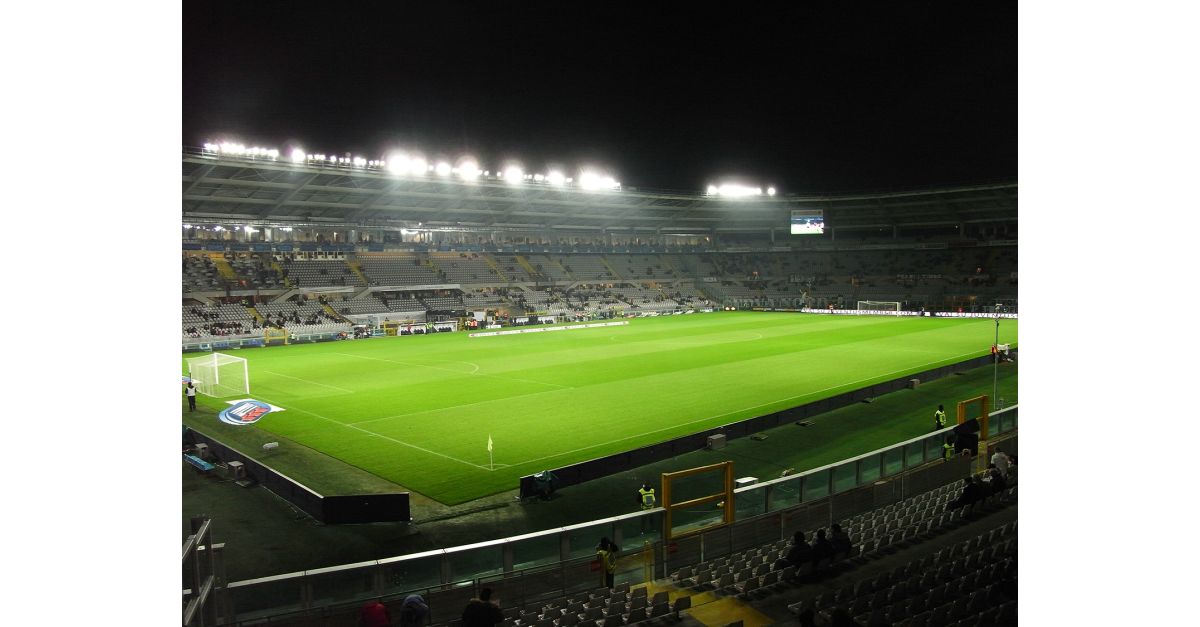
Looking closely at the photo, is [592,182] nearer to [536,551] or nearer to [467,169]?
[467,169]

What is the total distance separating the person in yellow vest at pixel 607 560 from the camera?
1039 cm

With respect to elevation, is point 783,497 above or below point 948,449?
below

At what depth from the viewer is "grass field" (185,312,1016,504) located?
66.6 feet

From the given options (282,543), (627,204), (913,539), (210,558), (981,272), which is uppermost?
(627,204)

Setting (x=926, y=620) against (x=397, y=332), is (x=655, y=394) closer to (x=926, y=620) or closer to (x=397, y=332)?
(x=926, y=620)

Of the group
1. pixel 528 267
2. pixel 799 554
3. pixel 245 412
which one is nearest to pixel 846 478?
pixel 799 554

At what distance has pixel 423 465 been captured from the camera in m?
19.1

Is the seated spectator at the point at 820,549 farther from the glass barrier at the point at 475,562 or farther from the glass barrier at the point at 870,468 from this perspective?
the glass barrier at the point at 870,468

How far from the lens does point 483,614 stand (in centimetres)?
808

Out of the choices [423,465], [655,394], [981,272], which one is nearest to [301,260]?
[655,394]

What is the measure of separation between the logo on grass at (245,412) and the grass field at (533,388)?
471 millimetres

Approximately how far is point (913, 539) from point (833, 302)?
251ft

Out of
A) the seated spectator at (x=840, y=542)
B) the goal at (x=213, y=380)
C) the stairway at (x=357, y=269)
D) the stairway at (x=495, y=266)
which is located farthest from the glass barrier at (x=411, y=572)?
the stairway at (x=495, y=266)

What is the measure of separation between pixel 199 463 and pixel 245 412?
7.99 meters
